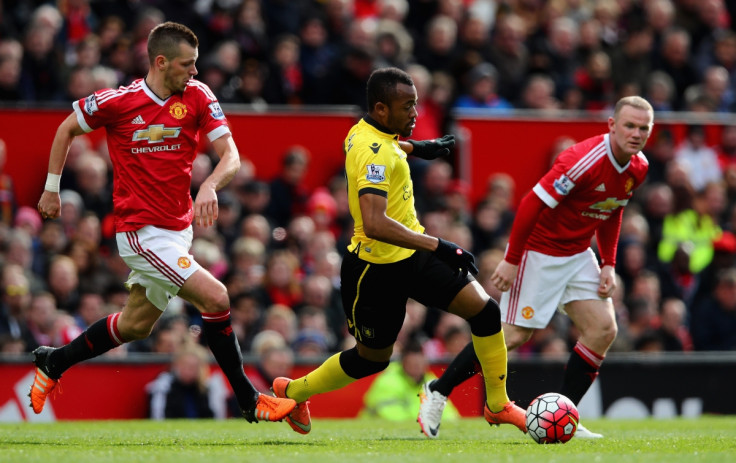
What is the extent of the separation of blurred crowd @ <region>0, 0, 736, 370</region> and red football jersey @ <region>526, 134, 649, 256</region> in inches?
146

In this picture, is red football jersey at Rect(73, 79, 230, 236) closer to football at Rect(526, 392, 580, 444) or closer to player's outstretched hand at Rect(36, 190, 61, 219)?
player's outstretched hand at Rect(36, 190, 61, 219)

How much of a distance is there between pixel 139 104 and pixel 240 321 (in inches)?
199

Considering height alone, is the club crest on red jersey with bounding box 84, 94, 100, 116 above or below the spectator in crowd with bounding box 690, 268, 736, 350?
above

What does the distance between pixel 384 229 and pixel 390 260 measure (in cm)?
44

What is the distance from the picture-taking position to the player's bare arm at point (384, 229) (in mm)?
7660

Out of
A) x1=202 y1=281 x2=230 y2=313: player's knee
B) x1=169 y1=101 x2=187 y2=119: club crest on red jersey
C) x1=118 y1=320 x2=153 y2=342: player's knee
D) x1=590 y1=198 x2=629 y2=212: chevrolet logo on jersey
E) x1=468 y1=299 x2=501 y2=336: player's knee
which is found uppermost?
x1=169 y1=101 x2=187 y2=119: club crest on red jersey

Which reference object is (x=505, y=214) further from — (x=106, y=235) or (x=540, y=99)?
(x=106, y=235)

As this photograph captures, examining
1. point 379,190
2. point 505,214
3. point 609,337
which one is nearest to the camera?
point 379,190

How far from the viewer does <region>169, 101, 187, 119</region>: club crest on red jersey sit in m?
8.32

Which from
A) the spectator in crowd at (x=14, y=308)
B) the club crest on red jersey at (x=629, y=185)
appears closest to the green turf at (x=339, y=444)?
the spectator in crowd at (x=14, y=308)

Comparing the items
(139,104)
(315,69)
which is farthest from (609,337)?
(315,69)

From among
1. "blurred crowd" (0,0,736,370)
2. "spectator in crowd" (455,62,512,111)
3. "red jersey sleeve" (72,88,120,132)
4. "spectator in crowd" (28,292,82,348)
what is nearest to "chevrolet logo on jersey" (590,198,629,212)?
"red jersey sleeve" (72,88,120,132)

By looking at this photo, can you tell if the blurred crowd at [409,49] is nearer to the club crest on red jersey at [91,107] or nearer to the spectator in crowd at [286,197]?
the spectator in crowd at [286,197]

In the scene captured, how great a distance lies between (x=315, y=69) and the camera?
16109 millimetres
